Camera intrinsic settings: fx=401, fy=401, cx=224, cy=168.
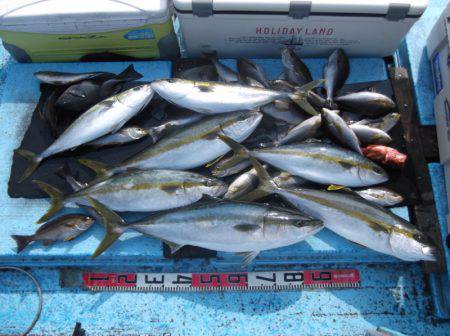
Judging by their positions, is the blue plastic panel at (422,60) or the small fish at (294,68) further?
the blue plastic panel at (422,60)

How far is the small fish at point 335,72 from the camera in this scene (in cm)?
304

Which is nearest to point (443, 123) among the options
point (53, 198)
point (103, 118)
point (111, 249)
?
point (103, 118)

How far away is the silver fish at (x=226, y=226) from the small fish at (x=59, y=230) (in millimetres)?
247

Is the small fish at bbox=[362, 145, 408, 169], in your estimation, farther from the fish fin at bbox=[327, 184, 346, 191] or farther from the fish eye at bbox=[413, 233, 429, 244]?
the fish eye at bbox=[413, 233, 429, 244]

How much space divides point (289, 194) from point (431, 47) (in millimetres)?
1878

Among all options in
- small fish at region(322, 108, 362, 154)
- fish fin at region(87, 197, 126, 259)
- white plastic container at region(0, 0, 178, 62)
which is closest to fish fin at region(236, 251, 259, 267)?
fish fin at region(87, 197, 126, 259)

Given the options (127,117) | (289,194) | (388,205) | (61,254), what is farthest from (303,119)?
(61,254)

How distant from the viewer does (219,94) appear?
276cm

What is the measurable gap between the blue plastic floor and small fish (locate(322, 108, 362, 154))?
651 millimetres

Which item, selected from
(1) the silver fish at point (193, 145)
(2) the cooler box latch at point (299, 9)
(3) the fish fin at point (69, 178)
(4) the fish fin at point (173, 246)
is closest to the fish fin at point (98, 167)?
(1) the silver fish at point (193, 145)

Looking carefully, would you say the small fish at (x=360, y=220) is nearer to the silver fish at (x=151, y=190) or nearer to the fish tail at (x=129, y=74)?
the silver fish at (x=151, y=190)

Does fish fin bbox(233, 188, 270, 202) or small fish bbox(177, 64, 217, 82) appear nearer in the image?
fish fin bbox(233, 188, 270, 202)

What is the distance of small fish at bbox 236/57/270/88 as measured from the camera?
120 inches

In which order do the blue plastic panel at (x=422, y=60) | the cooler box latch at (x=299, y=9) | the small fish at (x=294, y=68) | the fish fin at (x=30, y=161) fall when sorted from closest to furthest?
1. the cooler box latch at (x=299, y=9)
2. the fish fin at (x=30, y=161)
3. the small fish at (x=294, y=68)
4. the blue plastic panel at (x=422, y=60)
